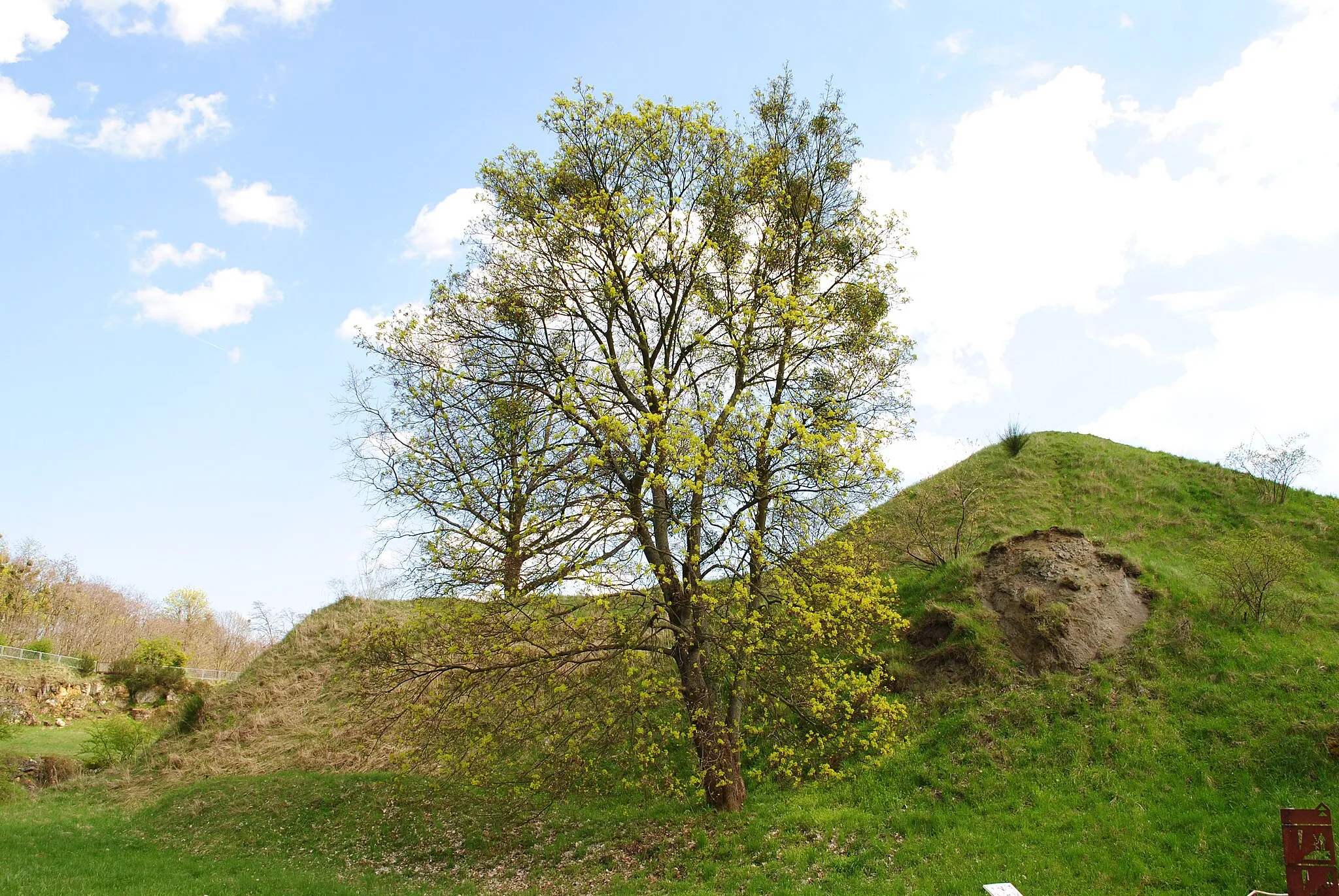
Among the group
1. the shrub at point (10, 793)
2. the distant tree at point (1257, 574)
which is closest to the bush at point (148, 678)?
the shrub at point (10, 793)

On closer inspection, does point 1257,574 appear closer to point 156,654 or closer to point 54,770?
point 54,770

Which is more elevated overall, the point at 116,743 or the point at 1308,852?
the point at 1308,852

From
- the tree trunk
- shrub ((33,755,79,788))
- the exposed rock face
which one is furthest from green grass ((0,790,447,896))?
the exposed rock face

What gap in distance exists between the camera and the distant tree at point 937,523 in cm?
2184

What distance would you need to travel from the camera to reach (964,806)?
42.8 feet

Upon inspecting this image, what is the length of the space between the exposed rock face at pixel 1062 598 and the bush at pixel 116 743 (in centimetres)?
3151

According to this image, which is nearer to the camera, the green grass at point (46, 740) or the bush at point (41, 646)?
the green grass at point (46, 740)

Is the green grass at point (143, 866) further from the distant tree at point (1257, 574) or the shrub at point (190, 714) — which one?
the distant tree at point (1257, 574)

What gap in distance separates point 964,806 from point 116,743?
3184 cm

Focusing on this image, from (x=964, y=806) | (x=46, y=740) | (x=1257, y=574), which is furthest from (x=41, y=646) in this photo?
(x=1257, y=574)

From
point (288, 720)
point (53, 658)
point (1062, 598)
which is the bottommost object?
point (288, 720)

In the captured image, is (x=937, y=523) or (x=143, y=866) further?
(x=937, y=523)

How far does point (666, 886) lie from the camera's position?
38.8ft

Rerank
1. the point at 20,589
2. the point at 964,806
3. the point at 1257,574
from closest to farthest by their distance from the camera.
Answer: the point at 964,806 → the point at 1257,574 → the point at 20,589
